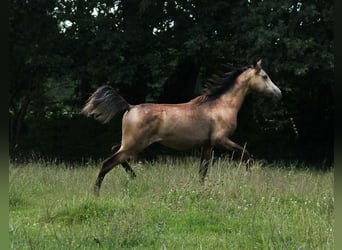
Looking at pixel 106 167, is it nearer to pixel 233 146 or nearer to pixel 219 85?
pixel 233 146

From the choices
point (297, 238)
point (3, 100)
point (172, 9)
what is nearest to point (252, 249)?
point (297, 238)

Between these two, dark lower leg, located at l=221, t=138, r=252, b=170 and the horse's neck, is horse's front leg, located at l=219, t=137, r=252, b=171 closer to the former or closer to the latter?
dark lower leg, located at l=221, t=138, r=252, b=170

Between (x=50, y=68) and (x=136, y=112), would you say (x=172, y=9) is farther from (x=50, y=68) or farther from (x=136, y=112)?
(x=136, y=112)

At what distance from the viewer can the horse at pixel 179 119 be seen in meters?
8.05

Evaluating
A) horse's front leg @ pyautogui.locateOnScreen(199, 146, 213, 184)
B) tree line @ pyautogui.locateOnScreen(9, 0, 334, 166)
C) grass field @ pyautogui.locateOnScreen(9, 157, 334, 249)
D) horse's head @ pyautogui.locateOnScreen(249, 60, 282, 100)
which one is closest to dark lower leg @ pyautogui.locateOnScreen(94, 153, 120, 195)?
grass field @ pyautogui.locateOnScreen(9, 157, 334, 249)

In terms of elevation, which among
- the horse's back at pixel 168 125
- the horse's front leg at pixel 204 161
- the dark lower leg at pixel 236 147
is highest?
the horse's back at pixel 168 125

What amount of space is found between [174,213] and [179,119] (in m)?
2.86

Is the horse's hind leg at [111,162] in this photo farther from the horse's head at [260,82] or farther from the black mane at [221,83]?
the horse's head at [260,82]

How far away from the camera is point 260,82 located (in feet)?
29.6

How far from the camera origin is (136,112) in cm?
811

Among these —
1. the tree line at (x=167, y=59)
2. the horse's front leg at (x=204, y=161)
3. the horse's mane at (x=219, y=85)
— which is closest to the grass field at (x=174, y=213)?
the horse's front leg at (x=204, y=161)

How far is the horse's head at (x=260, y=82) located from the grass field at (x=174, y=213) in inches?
60.7

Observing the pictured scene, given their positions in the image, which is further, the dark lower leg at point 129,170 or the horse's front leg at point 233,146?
the horse's front leg at point 233,146

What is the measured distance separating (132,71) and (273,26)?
407 cm
